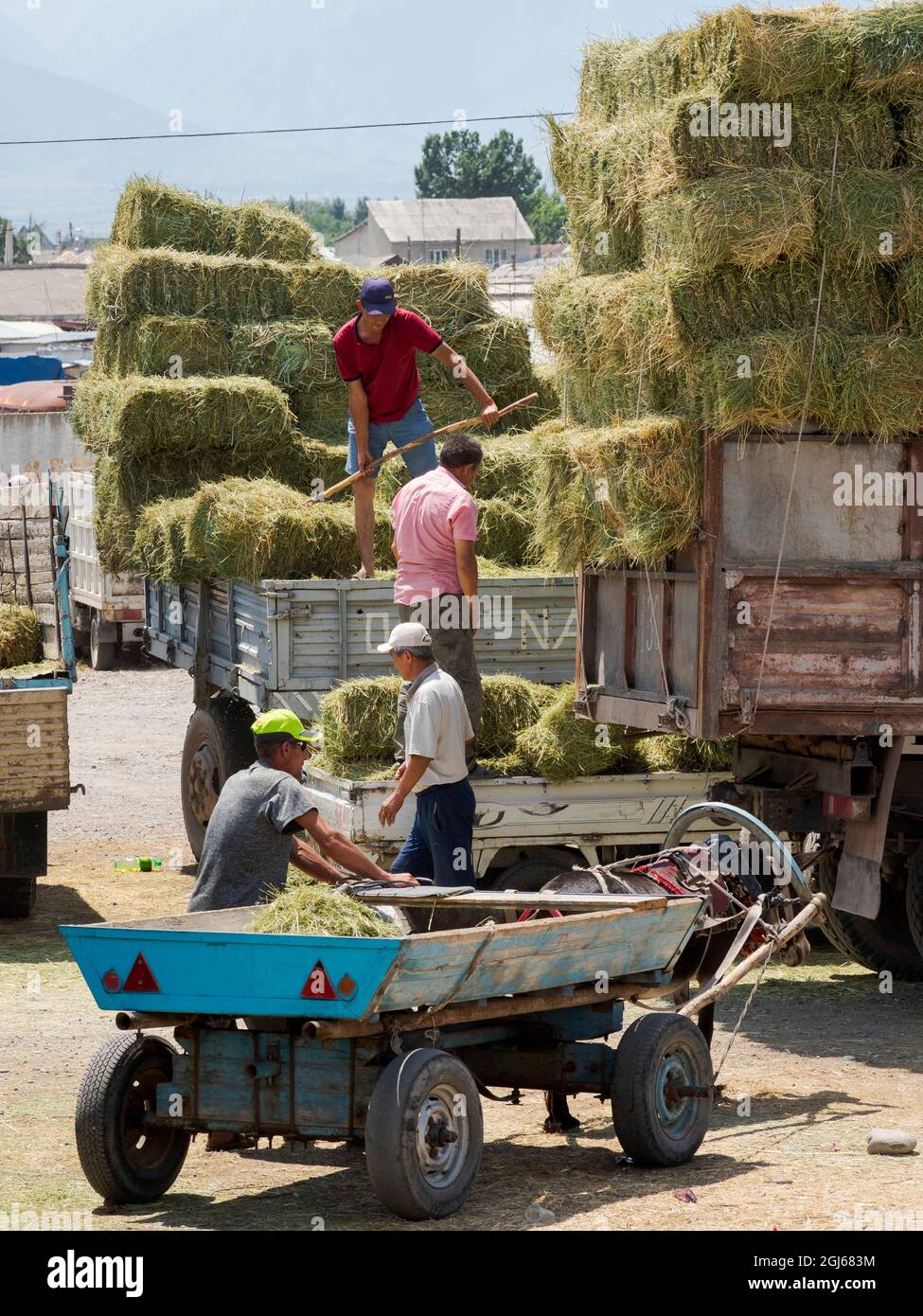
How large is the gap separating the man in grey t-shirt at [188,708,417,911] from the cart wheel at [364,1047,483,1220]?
957mm

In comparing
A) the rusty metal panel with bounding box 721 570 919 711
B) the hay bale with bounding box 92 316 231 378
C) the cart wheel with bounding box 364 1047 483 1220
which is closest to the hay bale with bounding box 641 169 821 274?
the rusty metal panel with bounding box 721 570 919 711

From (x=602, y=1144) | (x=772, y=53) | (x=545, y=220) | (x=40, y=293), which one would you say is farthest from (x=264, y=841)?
(x=545, y=220)

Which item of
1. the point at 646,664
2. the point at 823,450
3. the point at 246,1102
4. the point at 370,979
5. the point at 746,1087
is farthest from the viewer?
the point at 646,664

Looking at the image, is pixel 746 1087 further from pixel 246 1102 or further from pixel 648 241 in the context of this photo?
pixel 648 241

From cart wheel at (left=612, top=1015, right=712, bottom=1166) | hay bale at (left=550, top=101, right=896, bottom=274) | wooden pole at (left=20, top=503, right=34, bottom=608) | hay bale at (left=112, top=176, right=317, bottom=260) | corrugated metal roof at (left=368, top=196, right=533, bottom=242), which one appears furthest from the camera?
corrugated metal roof at (left=368, top=196, right=533, bottom=242)

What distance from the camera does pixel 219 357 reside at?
1515 centimetres

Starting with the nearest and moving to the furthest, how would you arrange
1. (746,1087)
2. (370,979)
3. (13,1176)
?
(370,979)
(13,1176)
(746,1087)

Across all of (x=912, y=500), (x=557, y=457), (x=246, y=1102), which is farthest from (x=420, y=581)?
(x=246, y=1102)

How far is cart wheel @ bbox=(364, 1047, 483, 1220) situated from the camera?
Result: 5871mm

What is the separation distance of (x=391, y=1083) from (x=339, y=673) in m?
5.45

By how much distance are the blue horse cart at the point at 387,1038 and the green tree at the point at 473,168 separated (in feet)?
375

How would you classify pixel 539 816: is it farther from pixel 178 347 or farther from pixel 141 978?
pixel 178 347

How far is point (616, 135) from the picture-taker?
982 centimetres

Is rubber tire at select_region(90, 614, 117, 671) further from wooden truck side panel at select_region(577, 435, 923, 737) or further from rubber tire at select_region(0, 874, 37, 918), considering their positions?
wooden truck side panel at select_region(577, 435, 923, 737)
